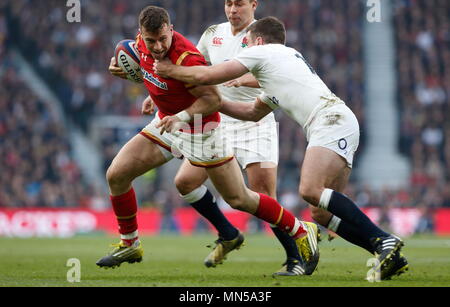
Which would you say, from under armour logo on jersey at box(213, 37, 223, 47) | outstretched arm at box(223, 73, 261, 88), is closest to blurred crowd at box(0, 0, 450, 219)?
under armour logo on jersey at box(213, 37, 223, 47)

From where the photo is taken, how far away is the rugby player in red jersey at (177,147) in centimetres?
686

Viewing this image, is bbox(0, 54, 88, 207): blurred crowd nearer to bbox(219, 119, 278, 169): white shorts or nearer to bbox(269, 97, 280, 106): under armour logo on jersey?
bbox(219, 119, 278, 169): white shorts

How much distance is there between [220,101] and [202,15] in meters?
20.0

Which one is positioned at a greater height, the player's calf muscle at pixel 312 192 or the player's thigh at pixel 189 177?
the player's calf muscle at pixel 312 192

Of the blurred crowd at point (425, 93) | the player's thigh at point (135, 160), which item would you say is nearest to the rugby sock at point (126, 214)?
the player's thigh at point (135, 160)

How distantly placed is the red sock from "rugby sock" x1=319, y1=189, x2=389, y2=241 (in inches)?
32.1

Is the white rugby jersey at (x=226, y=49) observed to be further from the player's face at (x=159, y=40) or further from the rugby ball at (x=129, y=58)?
the player's face at (x=159, y=40)

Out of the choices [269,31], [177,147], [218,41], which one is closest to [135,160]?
[177,147]

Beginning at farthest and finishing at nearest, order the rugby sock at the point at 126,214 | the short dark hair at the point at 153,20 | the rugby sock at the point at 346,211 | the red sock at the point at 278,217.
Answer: the rugby sock at the point at 126,214 → the red sock at the point at 278,217 → the short dark hair at the point at 153,20 → the rugby sock at the point at 346,211

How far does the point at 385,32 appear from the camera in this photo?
86.2 feet

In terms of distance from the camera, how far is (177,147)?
7.41m

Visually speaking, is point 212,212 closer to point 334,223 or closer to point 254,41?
point 334,223
